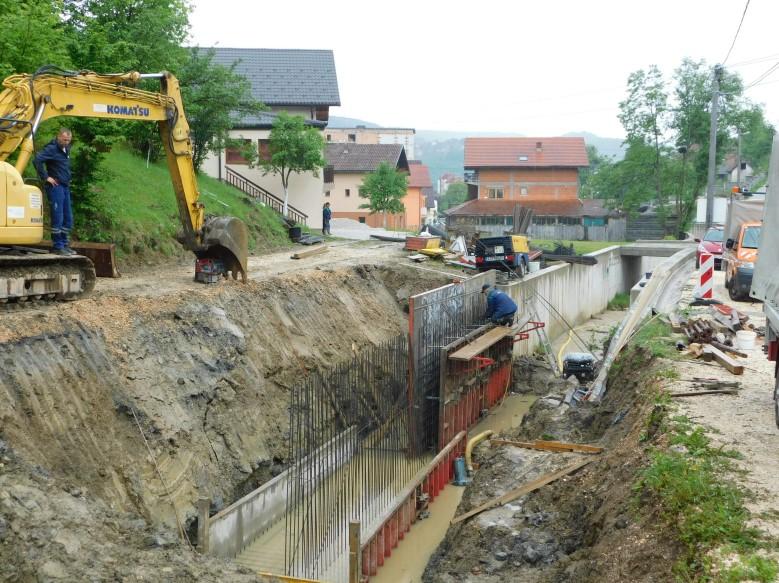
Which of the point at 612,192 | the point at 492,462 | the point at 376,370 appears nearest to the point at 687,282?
the point at 376,370

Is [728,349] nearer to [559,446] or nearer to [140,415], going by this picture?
[559,446]

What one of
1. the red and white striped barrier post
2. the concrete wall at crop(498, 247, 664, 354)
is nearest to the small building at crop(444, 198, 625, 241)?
the concrete wall at crop(498, 247, 664, 354)

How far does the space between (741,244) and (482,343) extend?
8.15 meters

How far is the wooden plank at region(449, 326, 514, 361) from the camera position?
16484 millimetres

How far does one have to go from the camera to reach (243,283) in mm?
16859

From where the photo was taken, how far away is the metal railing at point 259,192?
36750 millimetres

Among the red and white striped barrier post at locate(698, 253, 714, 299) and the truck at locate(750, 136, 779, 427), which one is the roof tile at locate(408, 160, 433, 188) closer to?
the red and white striped barrier post at locate(698, 253, 714, 299)

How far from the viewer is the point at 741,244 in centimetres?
2106

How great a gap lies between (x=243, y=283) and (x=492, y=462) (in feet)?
23.9

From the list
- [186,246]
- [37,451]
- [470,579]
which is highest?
[186,246]

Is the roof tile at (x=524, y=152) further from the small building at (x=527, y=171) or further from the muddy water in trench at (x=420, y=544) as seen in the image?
the muddy water in trench at (x=420, y=544)

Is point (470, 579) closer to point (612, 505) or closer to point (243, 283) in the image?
point (612, 505)

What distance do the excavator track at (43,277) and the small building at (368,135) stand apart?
229 ft

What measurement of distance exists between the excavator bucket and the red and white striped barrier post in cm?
1031
